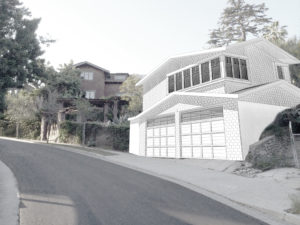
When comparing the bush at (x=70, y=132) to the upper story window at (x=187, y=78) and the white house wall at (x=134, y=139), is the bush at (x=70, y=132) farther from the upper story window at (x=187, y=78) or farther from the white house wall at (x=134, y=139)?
the upper story window at (x=187, y=78)

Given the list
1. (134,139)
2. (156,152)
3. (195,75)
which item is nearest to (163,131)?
(156,152)

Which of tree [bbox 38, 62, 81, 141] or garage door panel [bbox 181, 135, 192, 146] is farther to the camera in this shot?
tree [bbox 38, 62, 81, 141]

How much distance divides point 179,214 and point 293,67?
25.2 m

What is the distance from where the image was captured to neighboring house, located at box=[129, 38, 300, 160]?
41.6 feet

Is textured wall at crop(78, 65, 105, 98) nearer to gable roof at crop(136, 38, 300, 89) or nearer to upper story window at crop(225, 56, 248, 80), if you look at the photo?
gable roof at crop(136, 38, 300, 89)

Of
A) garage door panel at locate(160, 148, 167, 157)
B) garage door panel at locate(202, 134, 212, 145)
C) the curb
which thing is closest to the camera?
the curb

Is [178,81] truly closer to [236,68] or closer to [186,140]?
[236,68]

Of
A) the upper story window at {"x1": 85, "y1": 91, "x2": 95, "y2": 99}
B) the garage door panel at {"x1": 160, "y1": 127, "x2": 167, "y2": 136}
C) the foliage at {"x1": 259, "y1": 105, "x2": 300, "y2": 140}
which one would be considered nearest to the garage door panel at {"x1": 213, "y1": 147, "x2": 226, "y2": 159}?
the foliage at {"x1": 259, "y1": 105, "x2": 300, "y2": 140}

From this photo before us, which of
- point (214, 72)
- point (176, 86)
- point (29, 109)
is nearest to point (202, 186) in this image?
point (214, 72)

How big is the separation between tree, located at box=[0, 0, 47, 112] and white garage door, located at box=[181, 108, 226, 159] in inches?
494

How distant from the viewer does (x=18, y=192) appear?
6.73 m

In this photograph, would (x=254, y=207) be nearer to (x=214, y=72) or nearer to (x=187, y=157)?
(x=187, y=157)

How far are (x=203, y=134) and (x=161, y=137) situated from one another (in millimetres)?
4015

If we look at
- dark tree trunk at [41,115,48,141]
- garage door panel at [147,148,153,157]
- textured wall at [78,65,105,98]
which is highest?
textured wall at [78,65,105,98]
